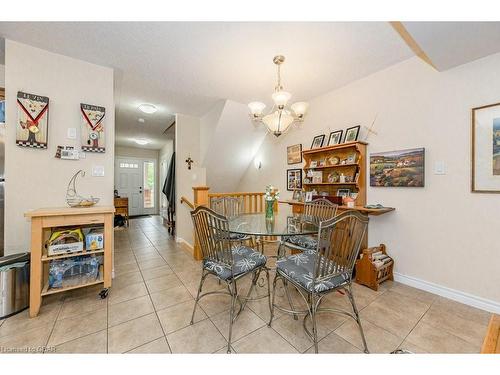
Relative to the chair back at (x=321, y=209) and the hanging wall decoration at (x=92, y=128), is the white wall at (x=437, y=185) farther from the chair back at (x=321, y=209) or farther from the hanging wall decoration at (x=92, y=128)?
the hanging wall decoration at (x=92, y=128)

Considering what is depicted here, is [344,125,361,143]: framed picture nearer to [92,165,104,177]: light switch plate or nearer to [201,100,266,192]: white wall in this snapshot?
[201,100,266,192]: white wall

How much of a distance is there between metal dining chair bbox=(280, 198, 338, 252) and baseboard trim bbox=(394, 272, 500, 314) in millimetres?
1105

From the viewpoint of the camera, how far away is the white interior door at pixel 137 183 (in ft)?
23.7

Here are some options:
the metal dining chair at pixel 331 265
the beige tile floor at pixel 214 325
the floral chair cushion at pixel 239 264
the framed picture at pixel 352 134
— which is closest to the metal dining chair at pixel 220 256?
the floral chair cushion at pixel 239 264

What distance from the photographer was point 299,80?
9.04 feet

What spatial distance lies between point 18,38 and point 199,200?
8.27ft

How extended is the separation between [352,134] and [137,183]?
7518mm

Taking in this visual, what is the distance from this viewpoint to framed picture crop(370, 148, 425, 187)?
2.19 m

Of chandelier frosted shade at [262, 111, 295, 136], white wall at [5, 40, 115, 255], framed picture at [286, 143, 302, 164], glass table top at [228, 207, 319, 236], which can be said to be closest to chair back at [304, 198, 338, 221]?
glass table top at [228, 207, 319, 236]

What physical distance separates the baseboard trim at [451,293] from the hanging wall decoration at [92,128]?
3.95 m

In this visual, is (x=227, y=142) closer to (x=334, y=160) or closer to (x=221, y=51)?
(x=221, y=51)

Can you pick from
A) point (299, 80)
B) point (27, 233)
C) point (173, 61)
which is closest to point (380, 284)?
point (299, 80)

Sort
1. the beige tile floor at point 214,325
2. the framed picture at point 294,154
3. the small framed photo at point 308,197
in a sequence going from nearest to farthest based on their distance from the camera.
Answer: the beige tile floor at point 214,325 < the small framed photo at point 308,197 < the framed picture at point 294,154
